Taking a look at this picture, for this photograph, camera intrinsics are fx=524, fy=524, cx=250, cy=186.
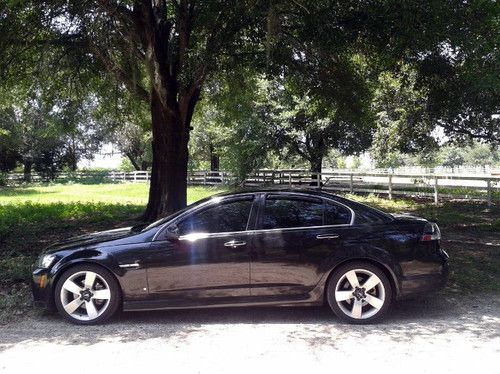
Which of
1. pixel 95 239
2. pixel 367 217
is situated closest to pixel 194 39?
pixel 95 239

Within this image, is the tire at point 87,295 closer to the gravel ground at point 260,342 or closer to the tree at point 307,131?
the gravel ground at point 260,342

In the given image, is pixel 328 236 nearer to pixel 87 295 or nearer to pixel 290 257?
pixel 290 257

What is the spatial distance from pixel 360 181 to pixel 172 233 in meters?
20.4

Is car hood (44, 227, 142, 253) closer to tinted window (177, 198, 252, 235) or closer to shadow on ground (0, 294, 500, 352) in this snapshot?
tinted window (177, 198, 252, 235)

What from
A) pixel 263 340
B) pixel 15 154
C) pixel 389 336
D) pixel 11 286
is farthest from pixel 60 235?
pixel 15 154

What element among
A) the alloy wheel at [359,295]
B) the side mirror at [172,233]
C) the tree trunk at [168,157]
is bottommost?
the alloy wheel at [359,295]

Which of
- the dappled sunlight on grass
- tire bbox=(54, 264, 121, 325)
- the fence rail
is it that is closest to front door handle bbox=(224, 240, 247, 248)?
tire bbox=(54, 264, 121, 325)

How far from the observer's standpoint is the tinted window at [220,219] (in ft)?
19.0

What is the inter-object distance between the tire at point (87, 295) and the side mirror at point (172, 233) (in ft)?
2.44

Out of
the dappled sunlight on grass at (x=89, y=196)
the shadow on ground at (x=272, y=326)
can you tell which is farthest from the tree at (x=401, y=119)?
the shadow on ground at (x=272, y=326)

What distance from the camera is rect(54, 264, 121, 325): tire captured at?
5621mm

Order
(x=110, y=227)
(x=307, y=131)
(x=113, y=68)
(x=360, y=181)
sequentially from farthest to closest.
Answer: (x=307, y=131), (x=360, y=181), (x=110, y=227), (x=113, y=68)

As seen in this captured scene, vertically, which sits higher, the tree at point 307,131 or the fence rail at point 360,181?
the tree at point 307,131

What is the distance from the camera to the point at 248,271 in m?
5.62
